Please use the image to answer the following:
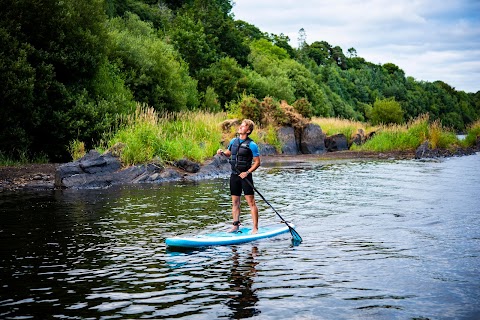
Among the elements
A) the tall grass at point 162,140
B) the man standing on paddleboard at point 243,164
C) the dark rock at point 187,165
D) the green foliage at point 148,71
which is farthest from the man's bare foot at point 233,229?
the green foliage at point 148,71

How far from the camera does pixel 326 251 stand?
9.50 meters

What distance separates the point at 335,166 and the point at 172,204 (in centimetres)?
1504

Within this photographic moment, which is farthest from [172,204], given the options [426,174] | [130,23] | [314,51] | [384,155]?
[314,51]

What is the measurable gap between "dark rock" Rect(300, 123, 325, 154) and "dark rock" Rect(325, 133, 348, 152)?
3.35 ft

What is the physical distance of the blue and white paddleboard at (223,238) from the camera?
31.6 feet

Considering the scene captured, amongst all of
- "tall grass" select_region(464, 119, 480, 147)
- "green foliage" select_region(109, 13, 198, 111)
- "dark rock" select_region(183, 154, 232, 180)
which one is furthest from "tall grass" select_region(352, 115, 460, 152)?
"dark rock" select_region(183, 154, 232, 180)

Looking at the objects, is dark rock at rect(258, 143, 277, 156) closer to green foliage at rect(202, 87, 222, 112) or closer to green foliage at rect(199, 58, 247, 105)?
green foliage at rect(202, 87, 222, 112)

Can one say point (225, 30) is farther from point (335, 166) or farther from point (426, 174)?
point (426, 174)

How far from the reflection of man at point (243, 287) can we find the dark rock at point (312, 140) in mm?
32130

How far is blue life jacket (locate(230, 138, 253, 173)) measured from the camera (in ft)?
35.8

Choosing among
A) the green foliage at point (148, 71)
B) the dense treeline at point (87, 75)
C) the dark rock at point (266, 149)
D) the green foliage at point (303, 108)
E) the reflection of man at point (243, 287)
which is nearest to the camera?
the reflection of man at point (243, 287)

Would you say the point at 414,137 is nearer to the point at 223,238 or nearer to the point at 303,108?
the point at 303,108

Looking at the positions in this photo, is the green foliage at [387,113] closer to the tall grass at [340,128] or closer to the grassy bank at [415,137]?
the tall grass at [340,128]

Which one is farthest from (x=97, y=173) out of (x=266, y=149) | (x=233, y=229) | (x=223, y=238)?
(x=266, y=149)
